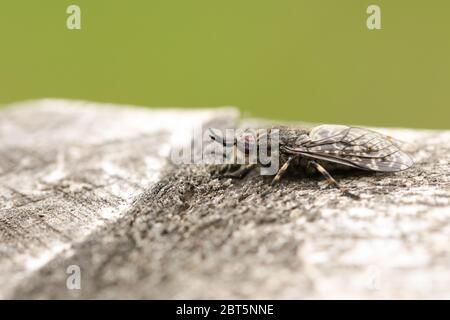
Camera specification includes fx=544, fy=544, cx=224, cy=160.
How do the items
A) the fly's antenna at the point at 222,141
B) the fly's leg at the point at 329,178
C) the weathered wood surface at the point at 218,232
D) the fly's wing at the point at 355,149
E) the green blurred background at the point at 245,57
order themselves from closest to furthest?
the weathered wood surface at the point at 218,232 < the fly's leg at the point at 329,178 < the fly's wing at the point at 355,149 < the fly's antenna at the point at 222,141 < the green blurred background at the point at 245,57

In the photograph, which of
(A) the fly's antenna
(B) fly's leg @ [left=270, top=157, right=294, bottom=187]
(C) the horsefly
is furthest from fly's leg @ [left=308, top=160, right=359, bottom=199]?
(A) the fly's antenna

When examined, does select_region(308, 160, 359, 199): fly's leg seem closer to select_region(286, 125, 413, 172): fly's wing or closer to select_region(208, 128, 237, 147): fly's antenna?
select_region(286, 125, 413, 172): fly's wing

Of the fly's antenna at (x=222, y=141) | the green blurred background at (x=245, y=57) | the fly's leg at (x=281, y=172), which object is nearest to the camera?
the fly's leg at (x=281, y=172)

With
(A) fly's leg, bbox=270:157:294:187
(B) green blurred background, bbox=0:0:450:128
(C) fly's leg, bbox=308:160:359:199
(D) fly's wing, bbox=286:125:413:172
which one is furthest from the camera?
(B) green blurred background, bbox=0:0:450:128

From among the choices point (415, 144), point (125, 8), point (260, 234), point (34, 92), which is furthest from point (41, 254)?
point (125, 8)

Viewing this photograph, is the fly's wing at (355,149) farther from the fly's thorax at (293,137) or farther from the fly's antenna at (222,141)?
the fly's antenna at (222,141)

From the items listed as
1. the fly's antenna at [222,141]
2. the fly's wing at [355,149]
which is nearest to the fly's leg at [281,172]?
the fly's wing at [355,149]

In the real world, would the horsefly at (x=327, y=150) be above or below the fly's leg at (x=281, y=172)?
above
